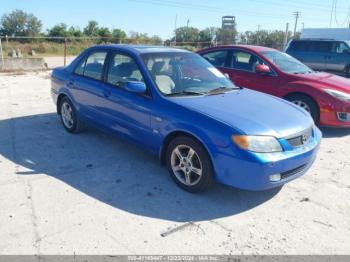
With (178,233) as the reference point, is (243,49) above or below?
above

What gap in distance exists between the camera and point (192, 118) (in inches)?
141

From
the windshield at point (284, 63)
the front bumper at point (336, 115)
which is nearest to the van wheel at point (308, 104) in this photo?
the front bumper at point (336, 115)

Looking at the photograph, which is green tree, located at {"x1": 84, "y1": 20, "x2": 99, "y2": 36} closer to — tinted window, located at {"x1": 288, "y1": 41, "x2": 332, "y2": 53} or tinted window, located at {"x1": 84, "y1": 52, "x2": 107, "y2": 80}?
tinted window, located at {"x1": 288, "y1": 41, "x2": 332, "y2": 53}

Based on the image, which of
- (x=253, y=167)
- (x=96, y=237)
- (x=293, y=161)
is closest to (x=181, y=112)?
(x=253, y=167)

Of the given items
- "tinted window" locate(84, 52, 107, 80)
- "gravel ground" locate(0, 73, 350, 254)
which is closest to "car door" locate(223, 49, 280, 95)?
"gravel ground" locate(0, 73, 350, 254)

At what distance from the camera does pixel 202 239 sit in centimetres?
298

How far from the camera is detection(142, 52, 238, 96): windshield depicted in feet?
13.7

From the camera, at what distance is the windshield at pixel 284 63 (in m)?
6.82

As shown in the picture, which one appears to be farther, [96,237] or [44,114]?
[44,114]

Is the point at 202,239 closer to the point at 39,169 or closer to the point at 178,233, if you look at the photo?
the point at 178,233

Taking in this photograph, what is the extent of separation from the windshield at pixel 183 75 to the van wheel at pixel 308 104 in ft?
7.50

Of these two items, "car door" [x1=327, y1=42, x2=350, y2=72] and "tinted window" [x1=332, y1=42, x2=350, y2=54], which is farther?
"tinted window" [x1=332, y1=42, x2=350, y2=54]

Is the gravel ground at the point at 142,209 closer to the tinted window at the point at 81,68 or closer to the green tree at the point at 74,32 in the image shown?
the tinted window at the point at 81,68

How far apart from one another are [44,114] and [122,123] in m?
3.42
